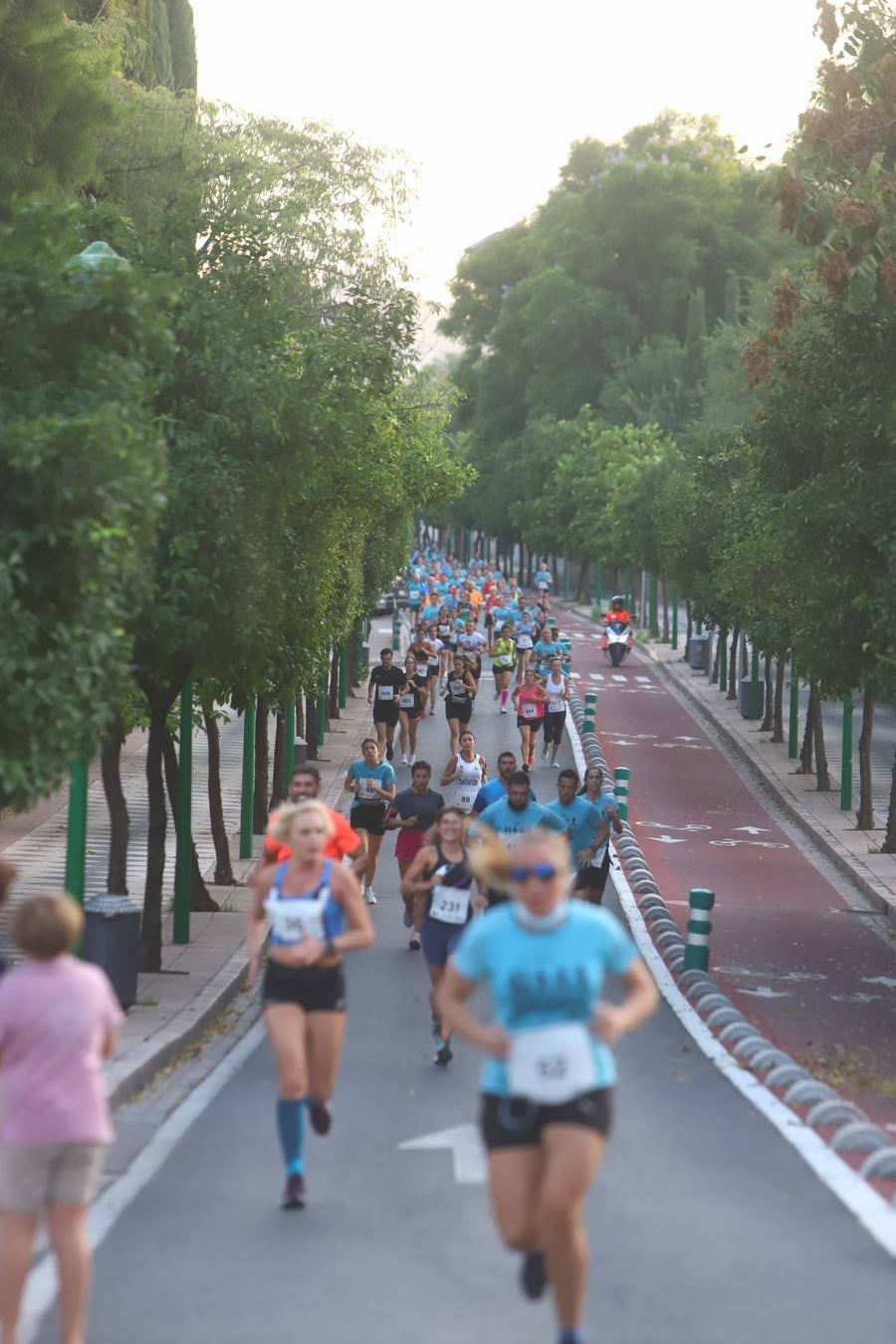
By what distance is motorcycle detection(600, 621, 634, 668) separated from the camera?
198 ft

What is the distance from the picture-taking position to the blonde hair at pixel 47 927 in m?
6.59

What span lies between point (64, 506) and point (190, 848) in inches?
390

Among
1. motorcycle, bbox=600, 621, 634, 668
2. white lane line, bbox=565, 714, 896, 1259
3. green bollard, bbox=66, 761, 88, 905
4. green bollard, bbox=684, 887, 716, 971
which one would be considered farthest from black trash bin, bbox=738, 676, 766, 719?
green bollard, bbox=66, 761, 88, 905

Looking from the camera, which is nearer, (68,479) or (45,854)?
(68,479)

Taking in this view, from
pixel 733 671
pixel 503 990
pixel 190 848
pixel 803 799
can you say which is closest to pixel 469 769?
pixel 190 848

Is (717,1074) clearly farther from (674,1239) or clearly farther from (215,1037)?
(674,1239)

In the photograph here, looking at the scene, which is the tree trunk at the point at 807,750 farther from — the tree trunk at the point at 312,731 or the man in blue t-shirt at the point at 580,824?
the man in blue t-shirt at the point at 580,824

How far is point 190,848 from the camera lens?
67.5 ft

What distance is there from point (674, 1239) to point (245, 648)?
9799 millimetres

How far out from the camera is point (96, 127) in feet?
84.0

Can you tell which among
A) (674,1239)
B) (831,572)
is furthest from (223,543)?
(674,1239)

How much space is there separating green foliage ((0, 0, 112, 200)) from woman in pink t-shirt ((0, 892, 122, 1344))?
18.4 metres

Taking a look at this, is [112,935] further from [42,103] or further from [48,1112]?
[42,103]

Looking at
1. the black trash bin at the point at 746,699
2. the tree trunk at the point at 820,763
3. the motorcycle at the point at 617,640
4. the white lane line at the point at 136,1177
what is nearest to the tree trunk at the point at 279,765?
the tree trunk at the point at 820,763
